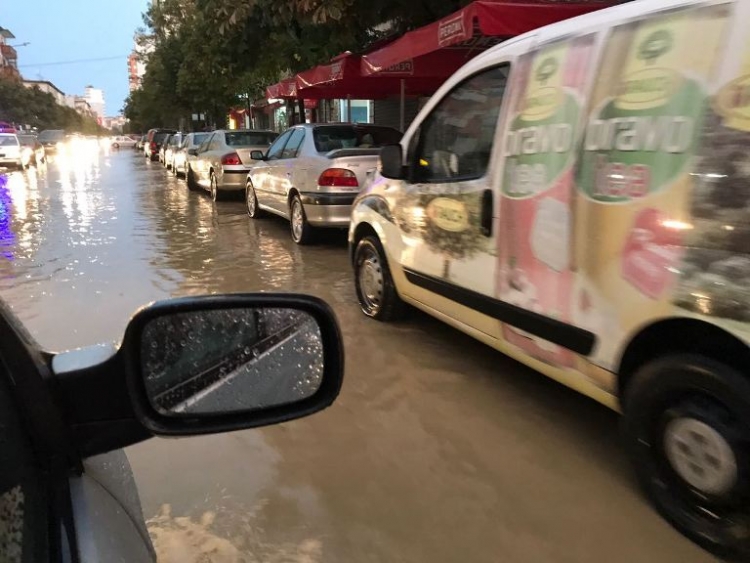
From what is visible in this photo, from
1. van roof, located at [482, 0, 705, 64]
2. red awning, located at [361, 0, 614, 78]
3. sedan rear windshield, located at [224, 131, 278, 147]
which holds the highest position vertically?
red awning, located at [361, 0, 614, 78]

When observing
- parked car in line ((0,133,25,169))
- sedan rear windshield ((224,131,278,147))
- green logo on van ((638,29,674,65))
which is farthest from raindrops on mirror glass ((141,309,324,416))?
parked car in line ((0,133,25,169))

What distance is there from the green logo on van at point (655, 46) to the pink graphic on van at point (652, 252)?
65 centimetres

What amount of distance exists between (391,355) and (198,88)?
28346 millimetres

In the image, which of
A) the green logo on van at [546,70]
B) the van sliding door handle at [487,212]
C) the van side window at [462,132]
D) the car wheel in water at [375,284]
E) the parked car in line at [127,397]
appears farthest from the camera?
the car wheel in water at [375,284]

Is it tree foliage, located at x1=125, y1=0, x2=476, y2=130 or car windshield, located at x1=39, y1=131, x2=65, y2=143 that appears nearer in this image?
tree foliage, located at x1=125, y1=0, x2=476, y2=130

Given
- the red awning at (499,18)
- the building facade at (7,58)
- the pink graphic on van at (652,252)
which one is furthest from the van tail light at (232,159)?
the building facade at (7,58)

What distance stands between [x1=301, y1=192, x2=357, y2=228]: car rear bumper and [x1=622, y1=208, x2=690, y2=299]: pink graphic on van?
222 inches

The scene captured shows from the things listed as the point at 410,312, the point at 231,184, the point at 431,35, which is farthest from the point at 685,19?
the point at 231,184

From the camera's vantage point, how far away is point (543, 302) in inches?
131

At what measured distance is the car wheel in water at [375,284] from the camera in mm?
5273

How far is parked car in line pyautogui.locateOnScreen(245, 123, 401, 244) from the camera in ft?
26.6

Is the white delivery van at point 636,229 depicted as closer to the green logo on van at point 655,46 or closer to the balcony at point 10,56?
the green logo on van at point 655,46

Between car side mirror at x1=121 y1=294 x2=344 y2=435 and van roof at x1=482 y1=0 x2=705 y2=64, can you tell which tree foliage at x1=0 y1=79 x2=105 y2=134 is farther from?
car side mirror at x1=121 y1=294 x2=344 y2=435

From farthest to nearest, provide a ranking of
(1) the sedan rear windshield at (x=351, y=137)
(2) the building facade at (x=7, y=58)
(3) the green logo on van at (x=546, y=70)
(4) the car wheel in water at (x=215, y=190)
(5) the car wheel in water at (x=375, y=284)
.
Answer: (2) the building facade at (x=7, y=58) → (4) the car wheel in water at (x=215, y=190) → (1) the sedan rear windshield at (x=351, y=137) → (5) the car wheel in water at (x=375, y=284) → (3) the green logo on van at (x=546, y=70)
